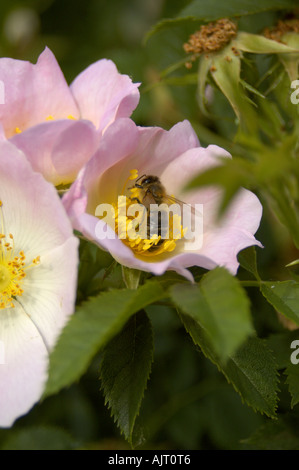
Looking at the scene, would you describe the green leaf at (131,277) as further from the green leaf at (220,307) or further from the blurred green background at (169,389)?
the blurred green background at (169,389)

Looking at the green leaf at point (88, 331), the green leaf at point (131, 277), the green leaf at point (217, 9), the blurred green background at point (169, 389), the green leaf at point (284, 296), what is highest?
the green leaf at point (217, 9)

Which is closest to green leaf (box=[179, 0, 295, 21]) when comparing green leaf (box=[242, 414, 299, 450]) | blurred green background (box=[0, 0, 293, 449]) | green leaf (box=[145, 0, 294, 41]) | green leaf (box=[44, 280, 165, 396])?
green leaf (box=[145, 0, 294, 41])

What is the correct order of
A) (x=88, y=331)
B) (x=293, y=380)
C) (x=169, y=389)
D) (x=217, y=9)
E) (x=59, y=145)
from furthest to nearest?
1. (x=169, y=389)
2. (x=217, y=9)
3. (x=293, y=380)
4. (x=59, y=145)
5. (x=88, y=331)

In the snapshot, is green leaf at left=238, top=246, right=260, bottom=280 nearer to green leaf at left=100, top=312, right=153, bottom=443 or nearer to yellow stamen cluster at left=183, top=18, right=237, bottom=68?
green leaf at left=100, top=312, right=153, bottom=443

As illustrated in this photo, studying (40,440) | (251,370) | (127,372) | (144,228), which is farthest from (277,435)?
(40,440)

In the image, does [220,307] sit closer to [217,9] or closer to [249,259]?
[249,259]

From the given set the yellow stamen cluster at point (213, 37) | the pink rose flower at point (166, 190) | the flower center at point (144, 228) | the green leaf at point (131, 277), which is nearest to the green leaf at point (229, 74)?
the yellow stamen cluster at point (213, 37)
